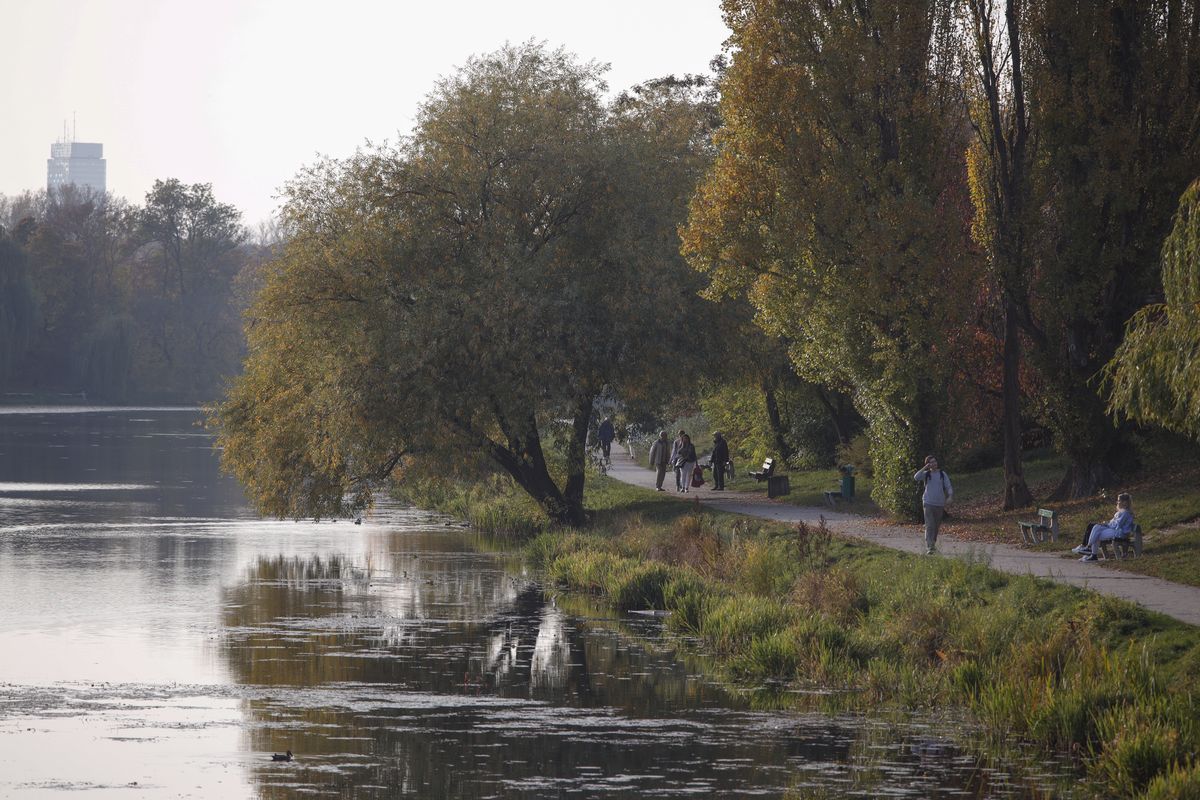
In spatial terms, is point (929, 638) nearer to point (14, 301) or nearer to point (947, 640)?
point (947, 640)

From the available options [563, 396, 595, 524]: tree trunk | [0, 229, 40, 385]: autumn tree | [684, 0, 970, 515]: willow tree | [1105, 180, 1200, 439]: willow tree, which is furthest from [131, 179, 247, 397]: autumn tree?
[1105, 180, 1200, 439]: willow tree

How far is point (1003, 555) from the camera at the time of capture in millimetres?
25859

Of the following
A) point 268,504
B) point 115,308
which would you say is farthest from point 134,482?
point 115,308

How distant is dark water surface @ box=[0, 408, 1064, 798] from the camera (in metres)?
15.6

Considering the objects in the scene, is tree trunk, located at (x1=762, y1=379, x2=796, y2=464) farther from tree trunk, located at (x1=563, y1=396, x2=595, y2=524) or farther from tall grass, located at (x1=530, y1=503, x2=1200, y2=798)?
tall grass, located at (x1=530, y1=503, x2=1200, y2=798)

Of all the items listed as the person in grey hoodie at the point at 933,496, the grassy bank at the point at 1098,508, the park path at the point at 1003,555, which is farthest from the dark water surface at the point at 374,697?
the grassy bank at the point at 1098,508

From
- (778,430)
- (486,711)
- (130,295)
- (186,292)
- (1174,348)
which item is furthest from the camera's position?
(186,292)

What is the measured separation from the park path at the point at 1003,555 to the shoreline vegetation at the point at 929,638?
0.71m

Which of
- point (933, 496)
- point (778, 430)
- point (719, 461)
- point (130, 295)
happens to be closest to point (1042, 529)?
point (933, 496)

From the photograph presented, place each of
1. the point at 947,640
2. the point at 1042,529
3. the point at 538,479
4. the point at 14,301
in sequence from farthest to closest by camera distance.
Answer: the point at 14,301, the point at 538,479, the point at 1042,529, the point at 947,640

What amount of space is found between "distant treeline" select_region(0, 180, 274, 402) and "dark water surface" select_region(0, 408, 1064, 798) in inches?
3630

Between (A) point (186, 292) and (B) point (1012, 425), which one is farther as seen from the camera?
(A) point (186, 292)

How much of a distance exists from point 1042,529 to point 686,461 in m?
17.7

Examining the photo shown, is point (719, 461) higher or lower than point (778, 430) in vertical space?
lower
